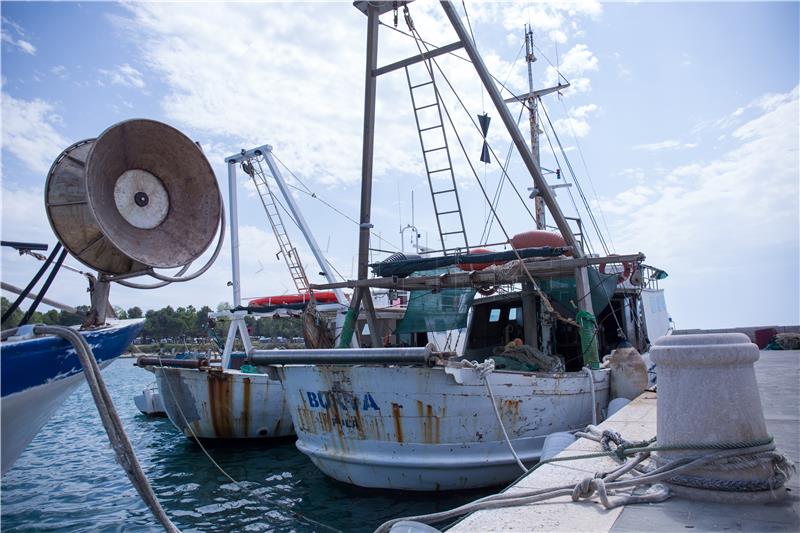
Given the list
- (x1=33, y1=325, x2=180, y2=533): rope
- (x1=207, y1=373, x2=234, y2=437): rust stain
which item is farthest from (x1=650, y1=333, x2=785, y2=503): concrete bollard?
(x1=207, y1=373, x2=234, y2=437): rust stain

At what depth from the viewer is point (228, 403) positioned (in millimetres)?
13055

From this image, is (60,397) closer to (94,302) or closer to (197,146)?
(94,302)

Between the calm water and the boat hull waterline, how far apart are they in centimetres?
251

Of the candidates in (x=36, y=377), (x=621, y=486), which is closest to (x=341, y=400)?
(x=36, y=377)

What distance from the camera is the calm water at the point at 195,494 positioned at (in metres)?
7.54

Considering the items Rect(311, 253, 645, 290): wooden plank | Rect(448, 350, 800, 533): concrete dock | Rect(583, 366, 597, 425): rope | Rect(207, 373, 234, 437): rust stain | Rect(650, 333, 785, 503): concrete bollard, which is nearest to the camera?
Rect(448, 350, 800, 533): concrete dock

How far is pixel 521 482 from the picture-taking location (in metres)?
4.36

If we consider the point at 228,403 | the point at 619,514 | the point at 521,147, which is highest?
the point at 521,147

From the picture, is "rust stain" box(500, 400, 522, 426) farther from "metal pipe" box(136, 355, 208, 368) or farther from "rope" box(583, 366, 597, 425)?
"metal pipe" box(136, 355, 208, 368)

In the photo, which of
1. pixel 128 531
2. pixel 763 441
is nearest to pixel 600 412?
pixel 763 441

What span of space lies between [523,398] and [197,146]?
18.0 feet

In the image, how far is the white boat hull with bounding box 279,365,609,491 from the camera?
283 inches

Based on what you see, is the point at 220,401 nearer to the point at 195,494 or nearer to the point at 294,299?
the point at 195,494

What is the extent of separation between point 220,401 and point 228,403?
0.65 feet
